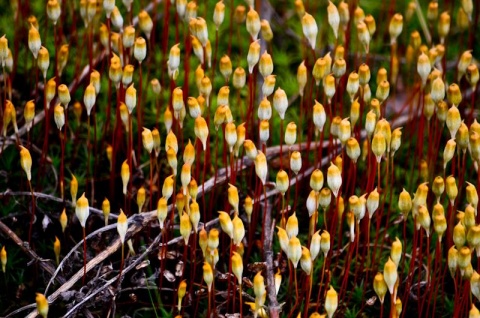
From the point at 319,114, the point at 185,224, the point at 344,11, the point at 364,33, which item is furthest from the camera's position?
the point at 344,11

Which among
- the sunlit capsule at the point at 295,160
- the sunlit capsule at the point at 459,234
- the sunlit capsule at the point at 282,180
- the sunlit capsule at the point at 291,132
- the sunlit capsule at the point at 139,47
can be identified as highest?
the sunlit capsule at the point at 139,47

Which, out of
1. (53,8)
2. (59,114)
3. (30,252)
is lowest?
(30,252)

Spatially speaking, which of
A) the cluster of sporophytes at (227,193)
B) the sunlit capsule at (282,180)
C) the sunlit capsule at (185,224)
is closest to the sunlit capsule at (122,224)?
the cluster of sporophytes at (227,193)

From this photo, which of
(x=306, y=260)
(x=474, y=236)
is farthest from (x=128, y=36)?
(x=474, y=236)

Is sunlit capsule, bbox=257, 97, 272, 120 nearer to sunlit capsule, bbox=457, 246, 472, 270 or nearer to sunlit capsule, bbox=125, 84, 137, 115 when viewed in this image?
sunlit capsule, bbox=125, 84, 137, 115

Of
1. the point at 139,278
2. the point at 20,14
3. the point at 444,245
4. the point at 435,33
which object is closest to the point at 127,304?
the point at 139,278

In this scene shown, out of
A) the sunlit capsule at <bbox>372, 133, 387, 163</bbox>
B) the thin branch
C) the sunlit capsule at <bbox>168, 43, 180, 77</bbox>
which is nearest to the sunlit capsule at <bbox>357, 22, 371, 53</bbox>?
the sunlit capsule at <bbox>372, 133, 387, 163</bbox>

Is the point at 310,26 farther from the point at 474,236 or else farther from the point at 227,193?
the point at 474,236

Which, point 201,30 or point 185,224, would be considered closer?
point 185,224

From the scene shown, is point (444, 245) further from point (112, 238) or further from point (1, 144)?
point (1, 144)

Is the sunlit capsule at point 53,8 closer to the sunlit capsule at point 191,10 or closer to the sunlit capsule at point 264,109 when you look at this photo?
the sunlit capsule at point 191,10
